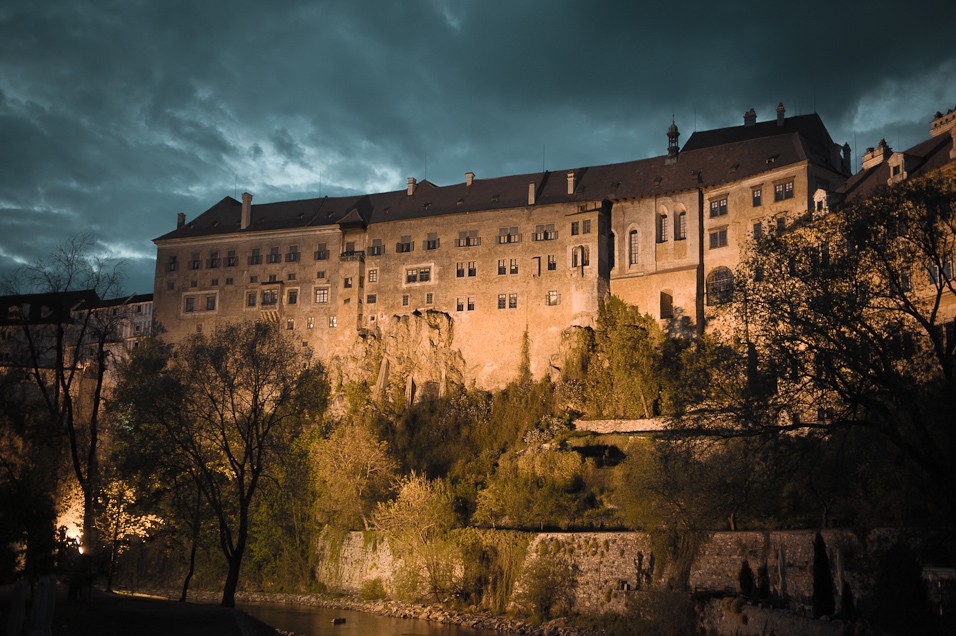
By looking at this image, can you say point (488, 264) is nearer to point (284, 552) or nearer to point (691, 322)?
point (691, 322)

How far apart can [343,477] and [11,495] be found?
29334 millimetres

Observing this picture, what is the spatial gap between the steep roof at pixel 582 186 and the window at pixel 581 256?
3.95 meters

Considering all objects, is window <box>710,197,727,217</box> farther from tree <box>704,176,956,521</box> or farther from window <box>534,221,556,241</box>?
tree <box>704,176,956,521</box>

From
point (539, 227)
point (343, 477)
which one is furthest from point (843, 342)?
point (539, 227)

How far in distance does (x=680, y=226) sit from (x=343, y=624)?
3363cm

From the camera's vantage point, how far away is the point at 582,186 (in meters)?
66.8

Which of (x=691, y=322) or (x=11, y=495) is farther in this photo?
(x=691, y=322)

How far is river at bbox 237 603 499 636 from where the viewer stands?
37.5m

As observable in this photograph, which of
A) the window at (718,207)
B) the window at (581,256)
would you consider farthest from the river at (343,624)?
the window at (718,207)

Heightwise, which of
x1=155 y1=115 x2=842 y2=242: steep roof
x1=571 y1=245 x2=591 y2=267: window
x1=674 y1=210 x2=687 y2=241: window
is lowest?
x1=571 y1=245 x2=591 y2=267: window

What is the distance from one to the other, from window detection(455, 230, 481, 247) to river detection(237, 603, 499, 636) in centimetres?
2920

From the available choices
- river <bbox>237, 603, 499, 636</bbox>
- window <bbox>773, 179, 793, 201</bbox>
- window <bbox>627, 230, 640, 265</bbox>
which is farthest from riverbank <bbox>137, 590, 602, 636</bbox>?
window <bbox>773, 179, 793, 201</bbox>

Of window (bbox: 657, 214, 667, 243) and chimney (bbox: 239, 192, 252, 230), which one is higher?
chimney (bbox: 239, 192, 252, 230)

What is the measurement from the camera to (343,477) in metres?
50.1
